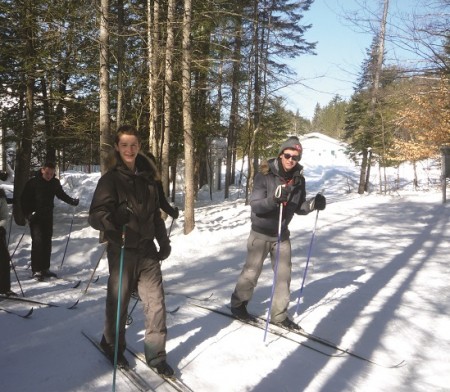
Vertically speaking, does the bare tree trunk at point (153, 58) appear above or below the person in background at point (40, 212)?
above

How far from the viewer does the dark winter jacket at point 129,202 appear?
10.3ft

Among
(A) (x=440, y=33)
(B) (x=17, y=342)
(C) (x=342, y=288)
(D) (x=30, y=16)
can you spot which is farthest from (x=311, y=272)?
(D) (x=30, y=16)

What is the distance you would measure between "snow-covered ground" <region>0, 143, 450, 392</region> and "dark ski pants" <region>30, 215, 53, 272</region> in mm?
350

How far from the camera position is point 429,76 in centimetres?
910

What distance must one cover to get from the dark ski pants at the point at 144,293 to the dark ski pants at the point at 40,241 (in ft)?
14.3

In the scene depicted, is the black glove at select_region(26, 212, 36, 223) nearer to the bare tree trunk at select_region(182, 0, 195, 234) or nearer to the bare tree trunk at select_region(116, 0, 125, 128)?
the bare tree trunk at select_region(182, 0, 195, 234)

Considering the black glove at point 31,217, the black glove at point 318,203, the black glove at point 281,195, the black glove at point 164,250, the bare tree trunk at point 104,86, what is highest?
the bare tree trunk at point 104,86

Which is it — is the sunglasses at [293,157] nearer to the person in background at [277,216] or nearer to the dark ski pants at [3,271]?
the person in background at [277,216]

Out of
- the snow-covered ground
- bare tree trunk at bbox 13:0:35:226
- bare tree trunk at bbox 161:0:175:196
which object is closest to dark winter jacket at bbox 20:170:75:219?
the snow-covered ground

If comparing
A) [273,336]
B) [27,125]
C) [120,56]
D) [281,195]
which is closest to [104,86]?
[120,56]

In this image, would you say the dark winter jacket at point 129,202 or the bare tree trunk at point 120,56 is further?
the bare tree trunk at point 120,56

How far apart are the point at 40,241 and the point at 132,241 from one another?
15.3 ft

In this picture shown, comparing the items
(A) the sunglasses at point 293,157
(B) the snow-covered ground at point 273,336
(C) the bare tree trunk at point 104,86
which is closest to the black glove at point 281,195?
(A) the sunglasses at point 293,157

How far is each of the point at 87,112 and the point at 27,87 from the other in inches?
94.3
